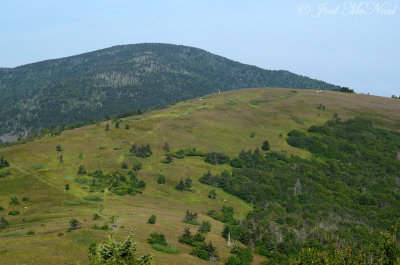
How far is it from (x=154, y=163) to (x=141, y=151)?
6785mm

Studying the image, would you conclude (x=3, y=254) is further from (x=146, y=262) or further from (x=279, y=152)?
(x=279, y=152)

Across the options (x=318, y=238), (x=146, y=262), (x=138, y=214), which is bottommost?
(x=318, y=238)

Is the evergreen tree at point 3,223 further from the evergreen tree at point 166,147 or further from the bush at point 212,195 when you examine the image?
the evergreen tree at point 166,147

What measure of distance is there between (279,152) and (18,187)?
73.1 meters

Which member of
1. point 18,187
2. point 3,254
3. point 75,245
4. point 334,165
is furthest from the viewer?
point 334,165

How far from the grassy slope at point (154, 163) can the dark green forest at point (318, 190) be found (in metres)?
4.67

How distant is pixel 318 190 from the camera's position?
87625 mm

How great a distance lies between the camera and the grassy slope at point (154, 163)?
41156 millimetres

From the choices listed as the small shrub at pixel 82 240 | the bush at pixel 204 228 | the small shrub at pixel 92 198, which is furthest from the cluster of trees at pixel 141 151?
the small shrub at pixel 82 240

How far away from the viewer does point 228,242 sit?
49156 mm

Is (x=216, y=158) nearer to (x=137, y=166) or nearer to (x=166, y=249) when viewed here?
(x=137, y=166)

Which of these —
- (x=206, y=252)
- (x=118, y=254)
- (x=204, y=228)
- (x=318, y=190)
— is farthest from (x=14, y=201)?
(x=318, y=190)

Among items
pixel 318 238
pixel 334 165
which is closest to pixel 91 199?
pixel 318 238

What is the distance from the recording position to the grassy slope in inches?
1620
